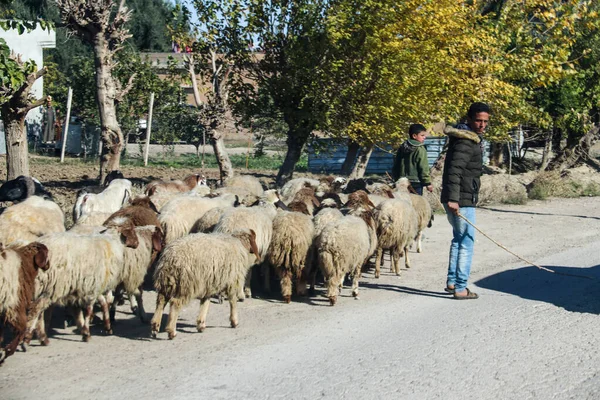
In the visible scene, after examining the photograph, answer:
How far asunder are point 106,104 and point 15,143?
1727 millimetres

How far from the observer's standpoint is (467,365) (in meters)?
6.47

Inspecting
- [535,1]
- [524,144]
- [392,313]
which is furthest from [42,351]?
[524,144]

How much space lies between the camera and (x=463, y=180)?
8.79 metres

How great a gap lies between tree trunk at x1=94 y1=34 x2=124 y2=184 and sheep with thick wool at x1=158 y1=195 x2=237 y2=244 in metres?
3.90

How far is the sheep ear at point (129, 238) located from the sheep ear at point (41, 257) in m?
1.04

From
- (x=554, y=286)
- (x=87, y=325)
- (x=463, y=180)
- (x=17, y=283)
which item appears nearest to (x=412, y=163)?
(x=554, y=286)

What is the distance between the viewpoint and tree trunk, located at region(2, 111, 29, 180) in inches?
491

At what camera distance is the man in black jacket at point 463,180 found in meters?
8.67

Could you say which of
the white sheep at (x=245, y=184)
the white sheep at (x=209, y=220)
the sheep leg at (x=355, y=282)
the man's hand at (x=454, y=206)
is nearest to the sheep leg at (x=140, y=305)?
the white sheep at (x=209, y=220)

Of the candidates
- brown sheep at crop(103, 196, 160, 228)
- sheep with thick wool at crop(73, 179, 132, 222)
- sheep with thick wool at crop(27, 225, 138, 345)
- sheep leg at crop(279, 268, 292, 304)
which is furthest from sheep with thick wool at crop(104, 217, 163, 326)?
sheep with thick wool at crop(73, 179, 132, 222)

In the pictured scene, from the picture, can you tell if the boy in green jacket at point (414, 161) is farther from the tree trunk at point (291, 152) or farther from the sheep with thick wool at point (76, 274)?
the sheep with thick wool at point (76, 274)

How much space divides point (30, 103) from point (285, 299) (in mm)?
6267

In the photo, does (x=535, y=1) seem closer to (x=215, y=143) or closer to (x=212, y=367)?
(x=215, y=143)

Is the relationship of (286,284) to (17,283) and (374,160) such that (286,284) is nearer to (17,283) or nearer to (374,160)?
(17,283)
